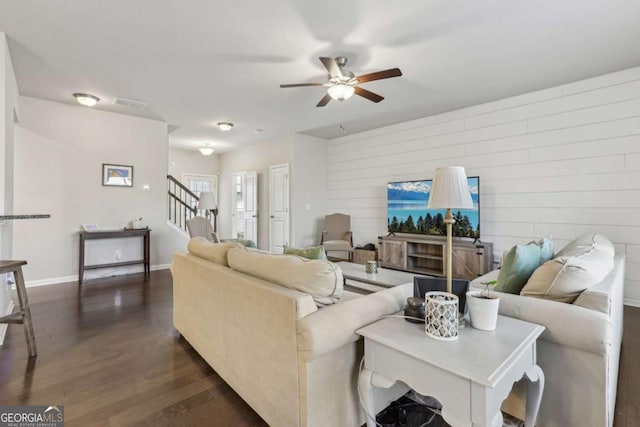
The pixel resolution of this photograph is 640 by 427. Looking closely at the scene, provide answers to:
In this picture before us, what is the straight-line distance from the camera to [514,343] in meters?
1.20

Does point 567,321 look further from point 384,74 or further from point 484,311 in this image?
point 384,74

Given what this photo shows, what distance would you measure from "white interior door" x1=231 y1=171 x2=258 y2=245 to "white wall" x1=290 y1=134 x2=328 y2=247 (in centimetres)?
136

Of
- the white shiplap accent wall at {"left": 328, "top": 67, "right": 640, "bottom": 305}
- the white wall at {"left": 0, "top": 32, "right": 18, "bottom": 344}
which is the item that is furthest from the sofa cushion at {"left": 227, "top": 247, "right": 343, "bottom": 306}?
the white shiplap accent wall at {"left": 328, "top": 67, "right": 640, "bottom": 305}

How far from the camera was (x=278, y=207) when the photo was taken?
6535 mm

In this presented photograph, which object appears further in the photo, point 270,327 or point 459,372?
point 270,327

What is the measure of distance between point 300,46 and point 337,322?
2.64m

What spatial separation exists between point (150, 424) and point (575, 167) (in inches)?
194

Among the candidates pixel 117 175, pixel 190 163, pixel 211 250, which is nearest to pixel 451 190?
pixel 211 250

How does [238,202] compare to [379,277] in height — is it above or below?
above

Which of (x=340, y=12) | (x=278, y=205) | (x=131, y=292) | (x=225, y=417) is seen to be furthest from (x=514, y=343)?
(x=278, y=205)

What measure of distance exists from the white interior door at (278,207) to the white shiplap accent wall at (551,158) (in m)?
2.39

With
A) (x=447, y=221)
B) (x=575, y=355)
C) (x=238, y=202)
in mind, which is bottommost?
(x=575, y=355)

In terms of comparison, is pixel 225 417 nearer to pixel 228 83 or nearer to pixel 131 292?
pixel 131 292

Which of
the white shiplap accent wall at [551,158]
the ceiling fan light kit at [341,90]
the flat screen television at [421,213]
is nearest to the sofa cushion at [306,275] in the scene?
the ceiling fan light kit at [341,90]
